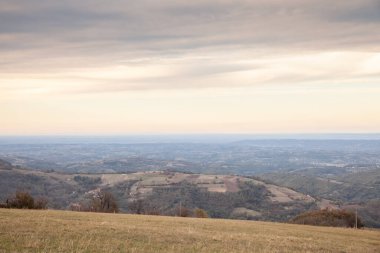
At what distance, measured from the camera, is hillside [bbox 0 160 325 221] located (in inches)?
5881

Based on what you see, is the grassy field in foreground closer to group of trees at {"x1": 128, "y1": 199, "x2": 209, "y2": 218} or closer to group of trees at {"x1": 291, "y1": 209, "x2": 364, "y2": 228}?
group of trees at {"x1": 291, "y1": 209, "x2": 364, "y2": 228}

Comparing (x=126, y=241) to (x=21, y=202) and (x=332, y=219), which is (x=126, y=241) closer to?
(x=21, y=202)

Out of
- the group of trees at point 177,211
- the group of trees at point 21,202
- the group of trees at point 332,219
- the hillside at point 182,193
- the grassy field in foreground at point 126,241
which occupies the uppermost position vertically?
the grassy field in foreground at point 126,241

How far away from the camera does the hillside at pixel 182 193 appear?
149 m

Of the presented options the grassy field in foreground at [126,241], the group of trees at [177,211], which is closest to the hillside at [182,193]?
the group of trees at [177,211]

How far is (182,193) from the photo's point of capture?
173 m

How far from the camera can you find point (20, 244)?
56.1ft

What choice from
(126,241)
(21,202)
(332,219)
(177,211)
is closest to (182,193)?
(177,211)

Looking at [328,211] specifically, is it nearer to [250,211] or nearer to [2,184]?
[250,211]

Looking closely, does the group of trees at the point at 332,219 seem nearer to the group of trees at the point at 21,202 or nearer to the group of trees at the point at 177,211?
the group of trees at the point at 177,211

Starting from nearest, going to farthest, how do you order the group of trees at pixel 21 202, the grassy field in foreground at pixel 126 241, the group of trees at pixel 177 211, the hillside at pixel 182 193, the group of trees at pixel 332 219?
the grassy field in foreground at pixel 126 241
the group of trees at pixel 21 202
the group of trees at pixel 332 219
the group of trees at pixel 177 211
the hillside at pixel 182 193

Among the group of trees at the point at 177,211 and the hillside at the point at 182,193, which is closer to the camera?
the group of trees at the point at 177,211

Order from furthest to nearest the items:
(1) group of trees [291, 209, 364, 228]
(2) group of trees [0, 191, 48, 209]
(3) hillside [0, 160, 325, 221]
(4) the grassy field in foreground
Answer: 1. (3) hillside [0, 160, 325, 221]
2. (1) group of trees [291, 209, 364, 228]
3. (2) group of trees [0, 191, 48, 209]
4. (4) the grassy field in foreground

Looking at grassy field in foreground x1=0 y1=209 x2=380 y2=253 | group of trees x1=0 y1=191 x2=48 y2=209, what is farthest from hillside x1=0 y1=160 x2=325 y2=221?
grassy field in foreground x1=0 y1=209 x2=380 y2=253
